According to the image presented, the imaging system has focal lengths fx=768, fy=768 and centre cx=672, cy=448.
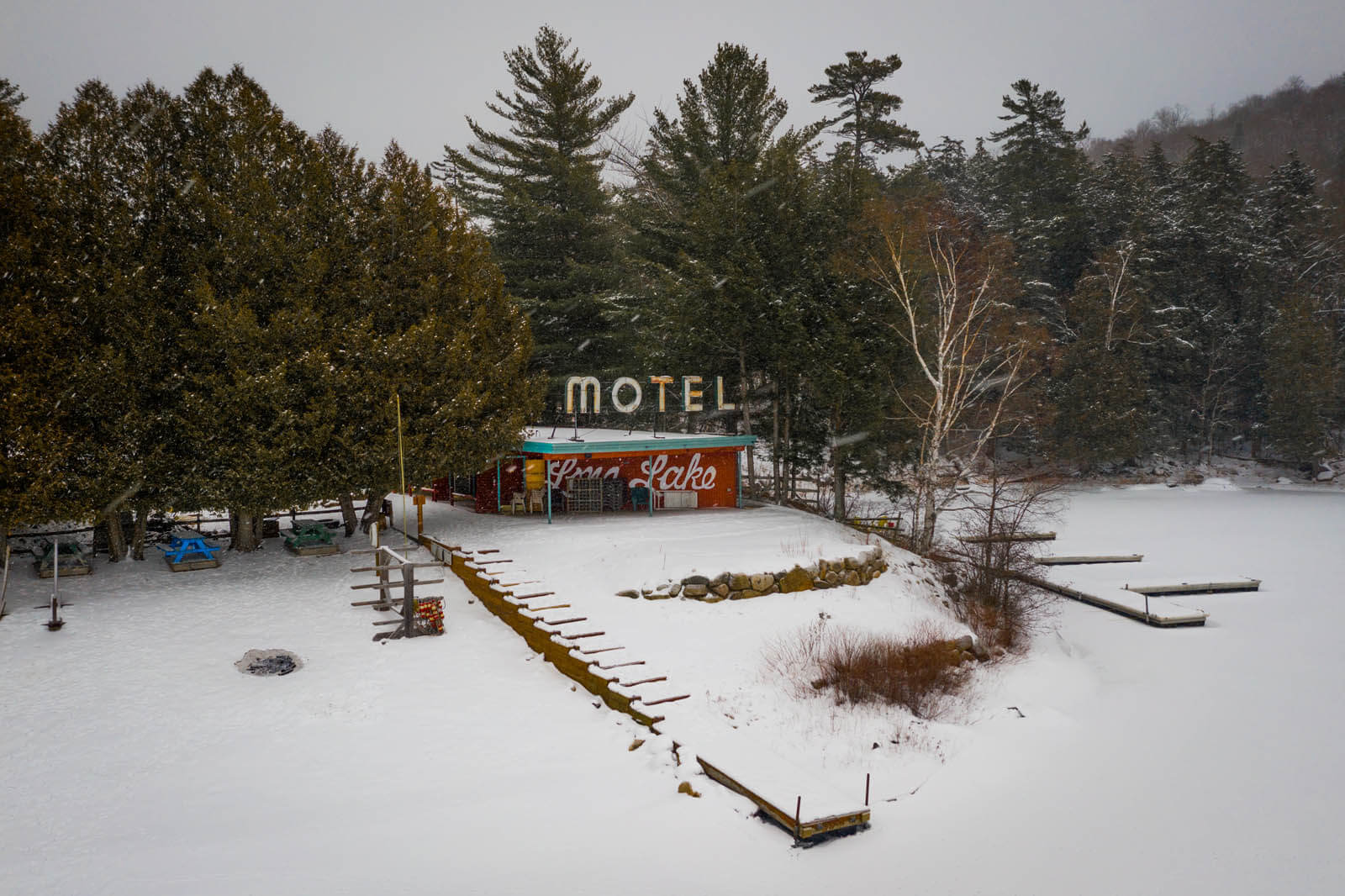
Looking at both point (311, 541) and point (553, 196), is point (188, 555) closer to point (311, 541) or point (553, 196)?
point (311, 541)

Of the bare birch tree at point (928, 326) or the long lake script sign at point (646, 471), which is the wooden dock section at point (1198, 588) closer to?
the bare birch tree at point (928, 326)

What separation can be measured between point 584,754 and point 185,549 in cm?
1247

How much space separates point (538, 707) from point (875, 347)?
16769 millimetres

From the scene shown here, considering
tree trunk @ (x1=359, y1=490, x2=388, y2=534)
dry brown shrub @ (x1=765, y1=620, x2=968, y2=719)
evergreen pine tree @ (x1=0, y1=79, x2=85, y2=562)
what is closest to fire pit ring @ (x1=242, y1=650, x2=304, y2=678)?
evergreen pine tree @ (x1=0, y1=79, x2=85, y2=562)

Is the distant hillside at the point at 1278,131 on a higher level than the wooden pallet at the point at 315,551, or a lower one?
higher

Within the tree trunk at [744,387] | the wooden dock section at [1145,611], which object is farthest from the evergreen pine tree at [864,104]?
the wooden dock section at [1145,611]

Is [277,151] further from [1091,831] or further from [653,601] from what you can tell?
[1091,831]

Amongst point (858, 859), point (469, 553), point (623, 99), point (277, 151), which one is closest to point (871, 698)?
point (858, 859)

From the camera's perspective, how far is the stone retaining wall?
1558cm

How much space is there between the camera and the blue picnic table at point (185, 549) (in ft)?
57.2

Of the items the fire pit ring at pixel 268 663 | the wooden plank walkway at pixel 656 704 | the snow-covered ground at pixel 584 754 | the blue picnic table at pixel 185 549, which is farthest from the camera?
the blue picnic table at pixel 185 549

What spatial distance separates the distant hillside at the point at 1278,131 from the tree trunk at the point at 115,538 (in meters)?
71.1

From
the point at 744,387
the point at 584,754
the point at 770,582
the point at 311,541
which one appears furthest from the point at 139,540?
the point at 744,387

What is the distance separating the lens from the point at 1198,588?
Result: 74.7ft
